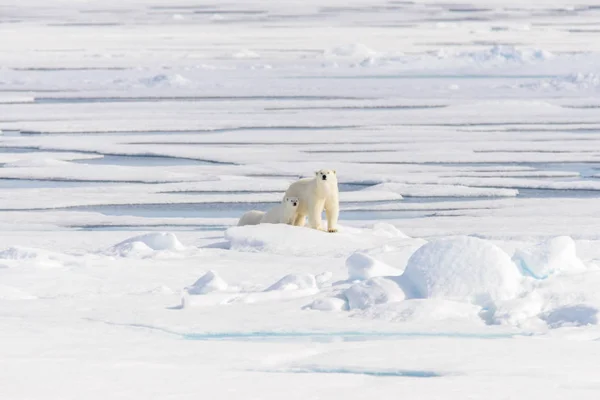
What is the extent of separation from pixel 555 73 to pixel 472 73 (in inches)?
43.9

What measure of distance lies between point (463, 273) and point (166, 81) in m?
11.6

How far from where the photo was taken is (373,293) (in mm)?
3967

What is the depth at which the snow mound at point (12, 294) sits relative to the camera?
419 cm

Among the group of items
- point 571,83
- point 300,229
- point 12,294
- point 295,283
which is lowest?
point 12,294

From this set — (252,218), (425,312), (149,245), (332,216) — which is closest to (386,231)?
(332,216)

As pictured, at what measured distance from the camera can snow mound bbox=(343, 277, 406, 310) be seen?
12.9ft

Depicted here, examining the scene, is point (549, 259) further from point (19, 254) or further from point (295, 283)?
point (19, 254)

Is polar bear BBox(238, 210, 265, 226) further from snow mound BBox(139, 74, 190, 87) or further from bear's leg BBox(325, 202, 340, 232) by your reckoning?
snow mound BBox(139, 74, 190, 87)

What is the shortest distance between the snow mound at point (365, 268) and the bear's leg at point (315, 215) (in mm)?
1381

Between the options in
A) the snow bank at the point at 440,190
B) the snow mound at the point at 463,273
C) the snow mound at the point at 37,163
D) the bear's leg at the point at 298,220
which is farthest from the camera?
the snow mound at the point at 37,163

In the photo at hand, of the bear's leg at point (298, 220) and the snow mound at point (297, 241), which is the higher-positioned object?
the bear's leg at point (298, 220)

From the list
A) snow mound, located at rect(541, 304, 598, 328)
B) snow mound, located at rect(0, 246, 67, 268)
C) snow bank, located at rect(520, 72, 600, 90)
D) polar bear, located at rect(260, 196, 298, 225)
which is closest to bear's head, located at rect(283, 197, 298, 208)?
polar bear, located at rect(260, 196, 298, 225)

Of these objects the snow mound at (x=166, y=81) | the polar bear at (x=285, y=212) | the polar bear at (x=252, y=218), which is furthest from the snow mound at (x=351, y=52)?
the polar bear at (x=285, y=212)

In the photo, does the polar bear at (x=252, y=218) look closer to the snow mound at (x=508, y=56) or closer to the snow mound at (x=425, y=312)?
the snow mound at (x=425, y=312)
